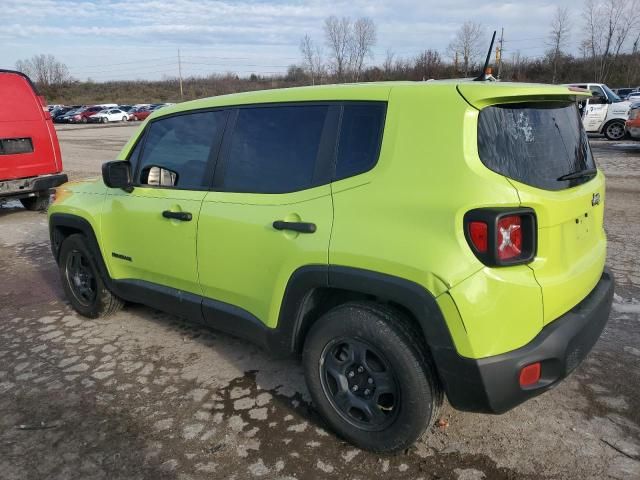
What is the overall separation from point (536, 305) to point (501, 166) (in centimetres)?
61

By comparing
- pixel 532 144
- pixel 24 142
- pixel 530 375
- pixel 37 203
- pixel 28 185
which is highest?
pixel 532 144

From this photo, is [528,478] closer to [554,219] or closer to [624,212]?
[554,219]

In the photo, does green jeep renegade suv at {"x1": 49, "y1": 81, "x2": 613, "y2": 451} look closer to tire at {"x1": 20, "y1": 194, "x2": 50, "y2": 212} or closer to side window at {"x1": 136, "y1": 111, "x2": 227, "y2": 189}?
side window at {"x1": 136, "y1": 111, "x2": 227, "y2": 189}

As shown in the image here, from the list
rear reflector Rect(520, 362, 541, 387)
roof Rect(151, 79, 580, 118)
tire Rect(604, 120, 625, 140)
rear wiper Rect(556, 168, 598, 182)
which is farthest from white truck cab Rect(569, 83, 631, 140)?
rear reflector Rect(520, 362, 541, 387)

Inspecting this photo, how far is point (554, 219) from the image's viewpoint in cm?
231

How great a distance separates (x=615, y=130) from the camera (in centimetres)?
1730

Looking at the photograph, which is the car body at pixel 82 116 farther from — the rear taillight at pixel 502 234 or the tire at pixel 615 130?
the rear taillight at pixel 502 234

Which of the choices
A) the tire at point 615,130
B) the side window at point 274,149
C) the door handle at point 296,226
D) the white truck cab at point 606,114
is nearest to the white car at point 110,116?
the white truck cab at point 606,114

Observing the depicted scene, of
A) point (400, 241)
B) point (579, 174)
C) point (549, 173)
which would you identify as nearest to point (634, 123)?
point (579, 174)

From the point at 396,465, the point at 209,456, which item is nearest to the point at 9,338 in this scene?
the point at 209,456

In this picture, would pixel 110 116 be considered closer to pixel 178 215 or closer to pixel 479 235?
pixel 178 215

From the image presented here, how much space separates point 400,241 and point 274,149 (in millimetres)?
1043

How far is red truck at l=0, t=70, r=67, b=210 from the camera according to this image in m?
7.79

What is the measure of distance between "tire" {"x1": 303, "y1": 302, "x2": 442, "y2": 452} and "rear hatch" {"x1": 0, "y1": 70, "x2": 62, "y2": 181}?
23.1 feet
